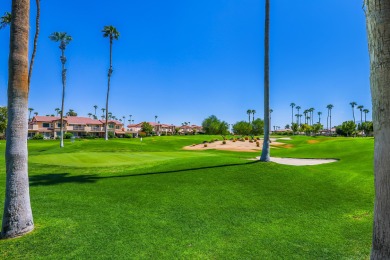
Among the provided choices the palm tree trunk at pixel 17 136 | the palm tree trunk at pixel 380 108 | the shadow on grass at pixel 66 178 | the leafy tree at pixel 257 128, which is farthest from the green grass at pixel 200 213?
the leafy tree at pixel 257 128

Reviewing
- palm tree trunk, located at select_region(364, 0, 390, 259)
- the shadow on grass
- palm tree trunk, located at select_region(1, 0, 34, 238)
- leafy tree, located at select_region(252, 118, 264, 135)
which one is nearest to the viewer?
palm tree trunk, located at select_region(364, 0, 390, 259)

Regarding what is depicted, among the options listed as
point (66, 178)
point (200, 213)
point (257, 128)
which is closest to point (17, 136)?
point (200, 213)

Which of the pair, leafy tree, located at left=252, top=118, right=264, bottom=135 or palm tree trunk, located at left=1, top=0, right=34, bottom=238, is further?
leafy tree, located at left=252, top=118, right=264, bottom=135

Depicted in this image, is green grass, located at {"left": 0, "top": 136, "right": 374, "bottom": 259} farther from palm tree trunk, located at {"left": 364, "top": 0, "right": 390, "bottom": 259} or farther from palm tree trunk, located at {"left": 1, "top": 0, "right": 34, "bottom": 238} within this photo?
palm tree trunk, located at {"left": 364, "top": 0, "right": 390, "bottom": 259}

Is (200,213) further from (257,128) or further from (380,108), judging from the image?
(257,128)

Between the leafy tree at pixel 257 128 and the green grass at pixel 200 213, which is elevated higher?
the leafy tree at pixel 257 128

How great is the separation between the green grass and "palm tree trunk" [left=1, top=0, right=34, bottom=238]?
0.50 m

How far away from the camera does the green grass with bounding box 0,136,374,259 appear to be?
6.19m

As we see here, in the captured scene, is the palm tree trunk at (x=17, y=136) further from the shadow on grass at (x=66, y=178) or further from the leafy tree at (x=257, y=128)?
the leafy tree at (x=257, y=128)

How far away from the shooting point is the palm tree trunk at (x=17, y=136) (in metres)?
6.79

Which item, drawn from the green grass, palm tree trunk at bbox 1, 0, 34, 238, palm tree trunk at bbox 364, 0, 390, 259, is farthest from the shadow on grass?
palm tree trunk at bbox 364, 0, 390, 259

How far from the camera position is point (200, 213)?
8.69 m

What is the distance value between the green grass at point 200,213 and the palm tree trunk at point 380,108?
9.06 ft

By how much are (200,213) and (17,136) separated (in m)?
5.91
